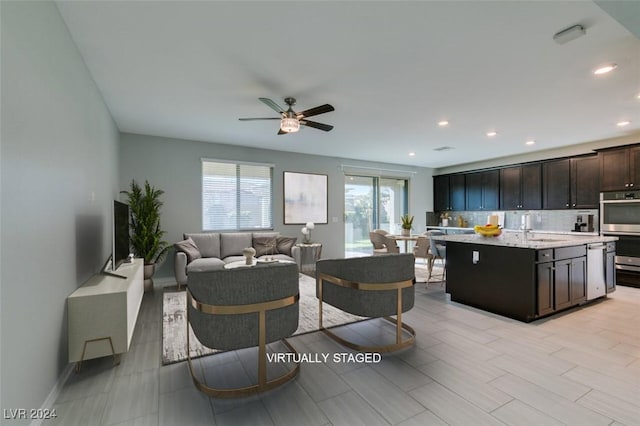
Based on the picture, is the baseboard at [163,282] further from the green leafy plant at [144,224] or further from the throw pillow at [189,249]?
the throw pillow at [189,249]

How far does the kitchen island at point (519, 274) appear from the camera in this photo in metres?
3.23

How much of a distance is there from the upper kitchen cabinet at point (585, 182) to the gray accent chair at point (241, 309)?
6548 millimetres

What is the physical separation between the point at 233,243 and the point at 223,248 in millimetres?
197

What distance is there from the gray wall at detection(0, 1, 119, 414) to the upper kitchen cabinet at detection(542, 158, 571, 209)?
796 centimetres

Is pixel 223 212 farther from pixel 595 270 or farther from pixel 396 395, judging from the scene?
pixel 595 270

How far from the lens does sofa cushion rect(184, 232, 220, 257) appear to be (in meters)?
5.14

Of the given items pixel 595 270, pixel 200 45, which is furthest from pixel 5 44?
pixel 595 270

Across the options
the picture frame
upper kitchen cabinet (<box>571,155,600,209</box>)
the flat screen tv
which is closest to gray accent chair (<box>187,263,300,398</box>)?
the flat screen tv

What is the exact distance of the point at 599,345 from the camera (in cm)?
268

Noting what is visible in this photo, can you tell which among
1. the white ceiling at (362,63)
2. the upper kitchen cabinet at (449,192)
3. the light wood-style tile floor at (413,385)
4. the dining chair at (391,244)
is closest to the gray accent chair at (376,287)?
the light wood-style tile floor at (413,385)

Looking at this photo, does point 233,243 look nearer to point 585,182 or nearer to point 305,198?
point 305,198

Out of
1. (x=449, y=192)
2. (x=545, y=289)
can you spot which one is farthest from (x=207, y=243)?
(x=449, y=192)

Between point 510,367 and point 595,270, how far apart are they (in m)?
2.89

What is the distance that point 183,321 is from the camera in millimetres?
3287
